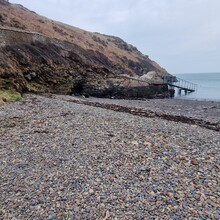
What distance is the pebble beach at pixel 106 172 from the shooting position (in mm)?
5266

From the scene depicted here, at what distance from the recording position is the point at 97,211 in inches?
204

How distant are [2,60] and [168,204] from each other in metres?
18.7

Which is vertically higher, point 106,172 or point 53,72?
point 53,72

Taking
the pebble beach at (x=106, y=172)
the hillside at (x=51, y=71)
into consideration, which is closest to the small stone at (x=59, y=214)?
the pebble beach at (x=106, y=172)

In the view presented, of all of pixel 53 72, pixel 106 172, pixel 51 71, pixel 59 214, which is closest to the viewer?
pixel 59 214

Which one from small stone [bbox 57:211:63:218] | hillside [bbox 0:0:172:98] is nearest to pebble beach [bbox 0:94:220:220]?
small stone [bbox 57:211:63:218]

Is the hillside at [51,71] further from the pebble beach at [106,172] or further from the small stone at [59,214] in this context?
the small stone at [59,214]

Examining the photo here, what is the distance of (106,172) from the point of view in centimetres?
674

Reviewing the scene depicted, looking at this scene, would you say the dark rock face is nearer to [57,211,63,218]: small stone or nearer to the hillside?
the hillside

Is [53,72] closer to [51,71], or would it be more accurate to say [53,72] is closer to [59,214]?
[51,71]

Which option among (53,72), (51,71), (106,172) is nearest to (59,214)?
(106,172)

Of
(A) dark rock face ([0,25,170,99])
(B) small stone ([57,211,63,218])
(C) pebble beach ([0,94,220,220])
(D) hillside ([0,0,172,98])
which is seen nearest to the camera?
(B) small stone ([57,211,63,218])

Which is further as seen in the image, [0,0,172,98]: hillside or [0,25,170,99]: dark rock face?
[0,0,172,98]: hillside

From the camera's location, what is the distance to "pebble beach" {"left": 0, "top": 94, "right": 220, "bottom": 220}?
5.27 meters
